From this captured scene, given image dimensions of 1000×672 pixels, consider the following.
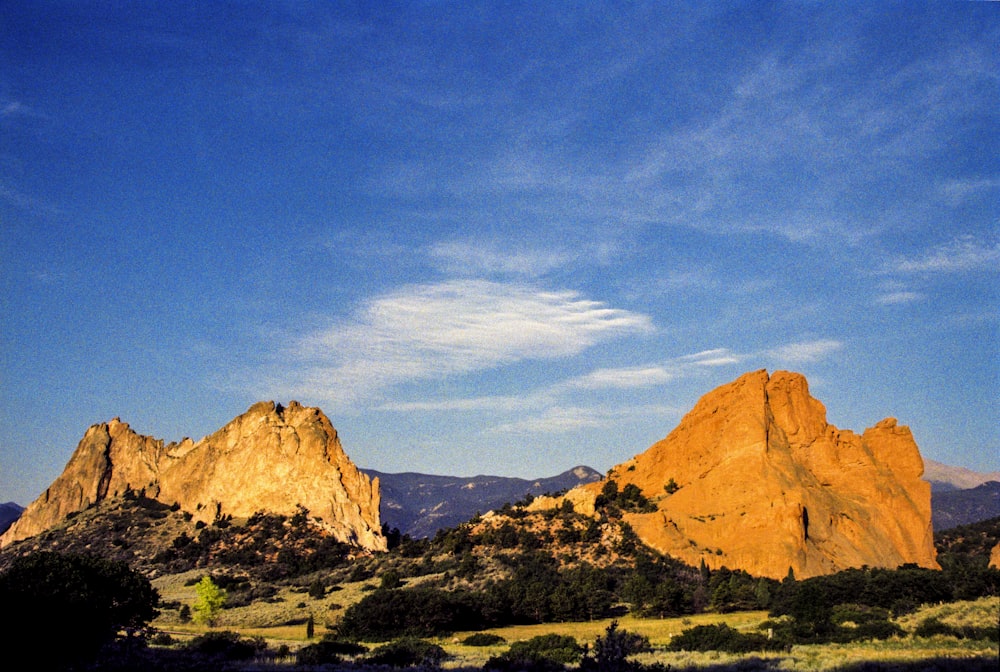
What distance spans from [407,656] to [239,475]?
85110 mm

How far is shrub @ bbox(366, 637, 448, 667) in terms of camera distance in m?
32.1

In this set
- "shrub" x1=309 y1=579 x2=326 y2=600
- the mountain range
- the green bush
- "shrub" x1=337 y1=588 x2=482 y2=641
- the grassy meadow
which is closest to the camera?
the green bush

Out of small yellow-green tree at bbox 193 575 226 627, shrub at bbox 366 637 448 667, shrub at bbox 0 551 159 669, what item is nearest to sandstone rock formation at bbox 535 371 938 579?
small yellow-green tree at bbox 193 575 226 627

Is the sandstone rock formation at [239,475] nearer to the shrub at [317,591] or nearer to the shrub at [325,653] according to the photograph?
the shrub at [317,591]

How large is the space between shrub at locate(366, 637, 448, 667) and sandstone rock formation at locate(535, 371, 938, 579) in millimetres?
46492

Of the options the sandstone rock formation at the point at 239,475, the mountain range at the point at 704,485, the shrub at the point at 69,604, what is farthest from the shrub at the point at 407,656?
the sandstone rock formation at the point at 239,475

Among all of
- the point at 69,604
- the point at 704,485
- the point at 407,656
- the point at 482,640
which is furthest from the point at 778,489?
the point at 69,604

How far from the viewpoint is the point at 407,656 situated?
3325 cm

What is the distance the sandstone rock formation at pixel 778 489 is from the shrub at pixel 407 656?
46.5 metres

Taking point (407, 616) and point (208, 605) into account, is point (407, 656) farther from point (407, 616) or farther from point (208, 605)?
point (208, 605)

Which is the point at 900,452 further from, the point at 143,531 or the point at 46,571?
the point at 143,531

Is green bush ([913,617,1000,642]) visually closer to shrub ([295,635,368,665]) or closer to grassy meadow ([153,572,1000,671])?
grassy meadow ([153,572,1000,671])

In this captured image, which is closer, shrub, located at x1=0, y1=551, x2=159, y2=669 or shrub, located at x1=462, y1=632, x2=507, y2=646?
shrub, located at x1=0, y1=551, x2=159, y2=669

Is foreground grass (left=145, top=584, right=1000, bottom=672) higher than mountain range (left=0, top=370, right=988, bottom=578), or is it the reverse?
mountain range (left=0, top=370, right=988, bottom=578)
